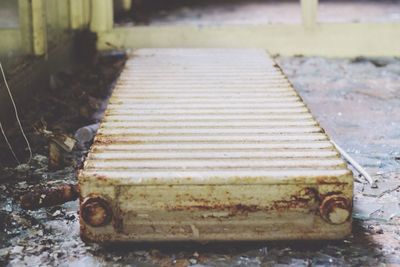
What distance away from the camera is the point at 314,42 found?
11.5 feet

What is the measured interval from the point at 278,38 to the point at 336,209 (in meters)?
2.23

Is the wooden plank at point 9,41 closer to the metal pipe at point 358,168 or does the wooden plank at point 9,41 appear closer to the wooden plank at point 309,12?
the metal pipe at point 358,168

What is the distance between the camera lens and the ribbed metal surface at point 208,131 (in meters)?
1.45

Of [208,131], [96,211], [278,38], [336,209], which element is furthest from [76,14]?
[336,209]

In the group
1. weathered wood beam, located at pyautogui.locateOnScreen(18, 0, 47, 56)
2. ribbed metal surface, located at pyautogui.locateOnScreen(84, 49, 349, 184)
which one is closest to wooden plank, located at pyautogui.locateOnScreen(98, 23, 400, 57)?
weathered wood beam, located at pyautogui.locateOnScreen(18, 0, 47, 56)

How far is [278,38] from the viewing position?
138 inches

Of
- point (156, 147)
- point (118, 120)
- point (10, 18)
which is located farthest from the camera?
point (10, 18)

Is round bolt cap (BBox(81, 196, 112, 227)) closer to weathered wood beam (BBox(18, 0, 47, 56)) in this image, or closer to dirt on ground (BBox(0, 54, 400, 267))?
dirt on ground (BBox(0, 54, 400, 267))

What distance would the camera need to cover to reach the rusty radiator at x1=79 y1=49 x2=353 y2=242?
55.4 inches

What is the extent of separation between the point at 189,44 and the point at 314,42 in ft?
2.30

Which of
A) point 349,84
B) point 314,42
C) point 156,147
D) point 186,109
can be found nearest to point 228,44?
point 314,42

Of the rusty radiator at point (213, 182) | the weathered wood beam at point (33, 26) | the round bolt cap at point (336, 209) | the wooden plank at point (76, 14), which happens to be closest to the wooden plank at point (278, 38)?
the wooden plank at point (76, 14)

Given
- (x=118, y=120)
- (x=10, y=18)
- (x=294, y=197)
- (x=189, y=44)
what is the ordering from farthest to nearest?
(x=189, y=44) → (x=10, y=18) → (x=118, y=120) → (x=294, y=197)

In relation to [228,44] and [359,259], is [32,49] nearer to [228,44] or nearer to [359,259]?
[228,44]
